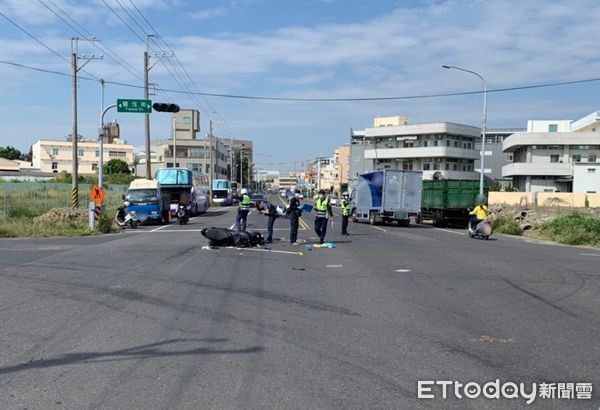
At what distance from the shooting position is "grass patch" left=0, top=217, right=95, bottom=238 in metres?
22.3

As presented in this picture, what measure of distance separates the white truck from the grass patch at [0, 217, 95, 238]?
52.2ft

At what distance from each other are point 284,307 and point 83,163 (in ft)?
354

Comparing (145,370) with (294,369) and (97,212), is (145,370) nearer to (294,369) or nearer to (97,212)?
(294,369)

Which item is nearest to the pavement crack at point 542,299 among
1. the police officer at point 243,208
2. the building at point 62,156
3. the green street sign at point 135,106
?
the police officer at point 243,208

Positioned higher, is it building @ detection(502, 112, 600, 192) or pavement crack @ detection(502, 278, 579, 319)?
building @ detection(502, 112, 600, 192)

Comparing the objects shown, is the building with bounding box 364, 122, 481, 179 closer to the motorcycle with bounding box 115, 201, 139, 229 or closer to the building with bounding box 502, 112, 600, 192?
the building with bounding box 502, 112, 600, 192

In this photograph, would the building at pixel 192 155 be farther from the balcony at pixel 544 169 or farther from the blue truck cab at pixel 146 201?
the blue truck cab at pixel 146 201

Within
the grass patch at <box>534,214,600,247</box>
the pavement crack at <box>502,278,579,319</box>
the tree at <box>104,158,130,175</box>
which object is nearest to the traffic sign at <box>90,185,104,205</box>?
the pavement crack at <box>502,278,579,319</box>

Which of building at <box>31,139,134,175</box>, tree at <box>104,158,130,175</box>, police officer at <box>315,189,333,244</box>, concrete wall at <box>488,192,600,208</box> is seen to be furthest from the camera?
building at <box>31,139,134,175</box>

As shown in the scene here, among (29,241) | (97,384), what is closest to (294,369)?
(97,384)

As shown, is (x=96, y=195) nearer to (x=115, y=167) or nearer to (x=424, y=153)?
(x=424, y=153)

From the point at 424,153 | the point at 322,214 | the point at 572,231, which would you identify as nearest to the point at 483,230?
the point at 572,231

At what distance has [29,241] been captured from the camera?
782 inches

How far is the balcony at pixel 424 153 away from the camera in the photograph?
272 feet
